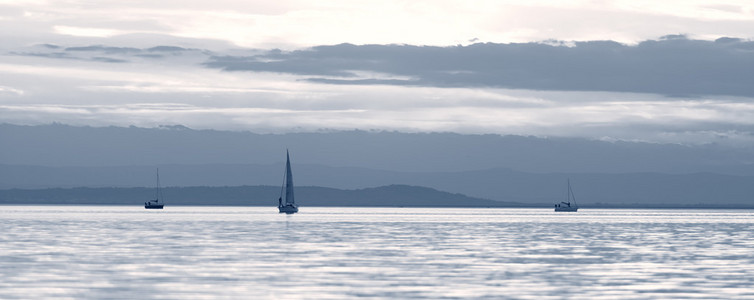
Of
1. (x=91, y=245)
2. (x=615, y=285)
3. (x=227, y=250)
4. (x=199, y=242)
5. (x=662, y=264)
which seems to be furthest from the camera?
(x=199, y=242)

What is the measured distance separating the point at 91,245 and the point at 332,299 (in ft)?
121

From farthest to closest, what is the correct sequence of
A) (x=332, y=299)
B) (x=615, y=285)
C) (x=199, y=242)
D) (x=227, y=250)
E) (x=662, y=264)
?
(x=199, y=242) → (x=227, y=250) → (x=662, y=264) → (x=615, y=285) → (x=332, y=299)

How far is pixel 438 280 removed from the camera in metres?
44.8

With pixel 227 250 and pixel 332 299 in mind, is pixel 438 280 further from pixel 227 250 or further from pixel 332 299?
pixel 227 250

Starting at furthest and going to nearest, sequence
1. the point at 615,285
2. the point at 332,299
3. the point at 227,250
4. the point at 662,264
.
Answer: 1. the point at 227,250
2. the point at 662,264
3. the point at 615,285
4. the point at 332,299

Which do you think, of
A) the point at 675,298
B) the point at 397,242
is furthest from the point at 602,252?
the point at 675,298

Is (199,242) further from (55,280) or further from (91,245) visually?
(55,280)

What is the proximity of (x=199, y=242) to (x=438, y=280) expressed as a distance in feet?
112

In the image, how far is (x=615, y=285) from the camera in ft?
141

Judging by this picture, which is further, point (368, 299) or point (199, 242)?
point (199, 242)

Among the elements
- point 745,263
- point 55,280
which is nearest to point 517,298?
point 55,280

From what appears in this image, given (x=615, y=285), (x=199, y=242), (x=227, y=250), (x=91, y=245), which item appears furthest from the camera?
(x=199, y=242)

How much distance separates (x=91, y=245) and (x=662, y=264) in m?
33.7

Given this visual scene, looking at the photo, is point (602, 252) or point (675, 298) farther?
point (602, 252)
